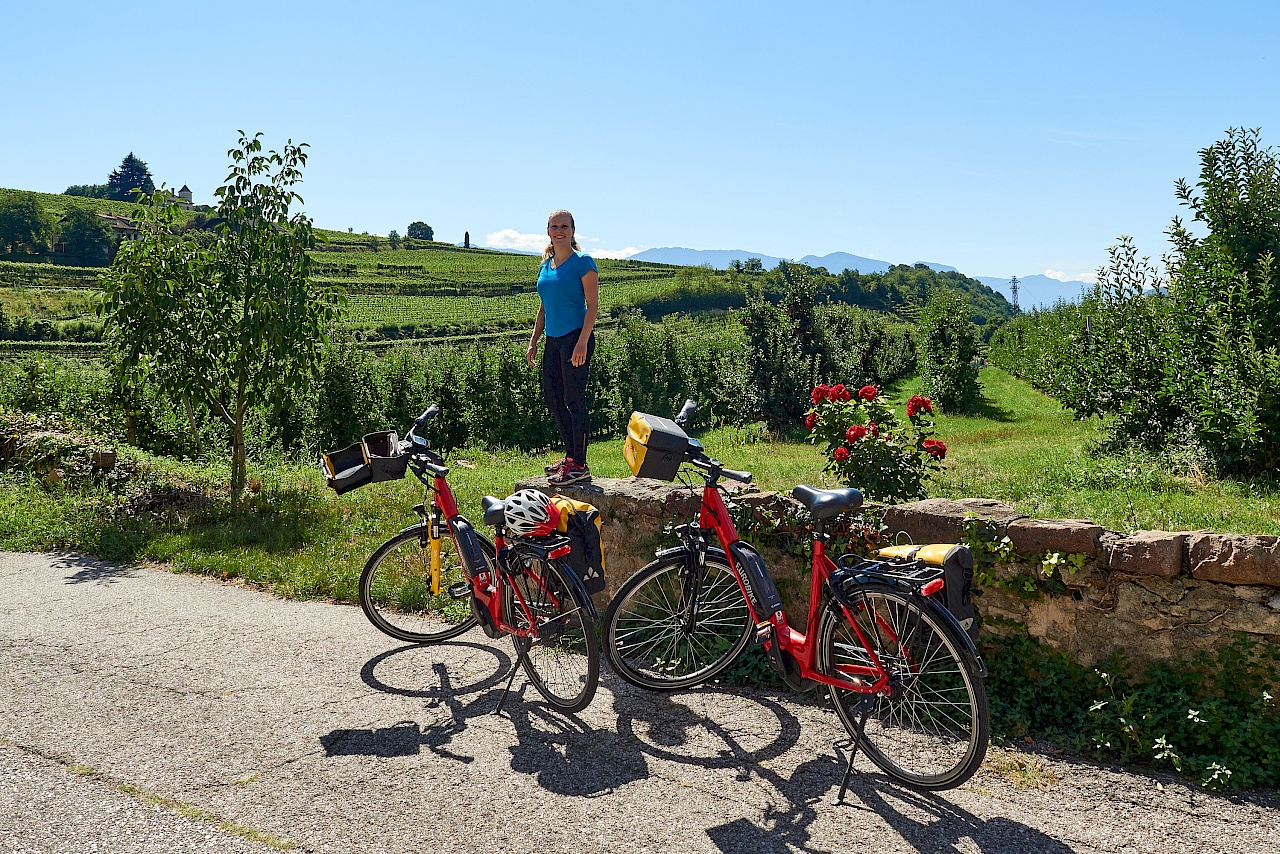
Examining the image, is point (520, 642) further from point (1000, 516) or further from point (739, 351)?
point (739, 351)

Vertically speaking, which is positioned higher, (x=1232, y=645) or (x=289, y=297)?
(x=289, y=297)

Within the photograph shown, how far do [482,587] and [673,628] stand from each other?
1.00 m

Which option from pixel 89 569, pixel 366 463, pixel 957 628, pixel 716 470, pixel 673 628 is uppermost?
pixel 716 470

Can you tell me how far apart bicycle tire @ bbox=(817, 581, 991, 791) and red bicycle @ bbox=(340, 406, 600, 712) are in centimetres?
110

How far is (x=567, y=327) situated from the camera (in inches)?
229

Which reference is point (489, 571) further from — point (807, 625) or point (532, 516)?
point (807, 625)

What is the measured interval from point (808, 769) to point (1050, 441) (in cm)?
1140

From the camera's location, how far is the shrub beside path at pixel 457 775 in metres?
2.95

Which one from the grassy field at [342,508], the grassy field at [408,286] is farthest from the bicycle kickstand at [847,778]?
the grassy field at [408,286]

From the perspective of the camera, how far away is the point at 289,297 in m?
8.37

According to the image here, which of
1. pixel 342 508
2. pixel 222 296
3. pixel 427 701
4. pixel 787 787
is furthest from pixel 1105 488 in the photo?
pixel 222 296

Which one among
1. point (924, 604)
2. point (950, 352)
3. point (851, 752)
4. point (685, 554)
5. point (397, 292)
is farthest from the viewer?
point (397, 292)

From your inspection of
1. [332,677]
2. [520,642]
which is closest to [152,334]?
[332,677]

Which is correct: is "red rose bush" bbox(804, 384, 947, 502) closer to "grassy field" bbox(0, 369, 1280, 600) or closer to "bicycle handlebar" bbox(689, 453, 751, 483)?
"grassy field" bbox(0, 369, 1280, 600)
